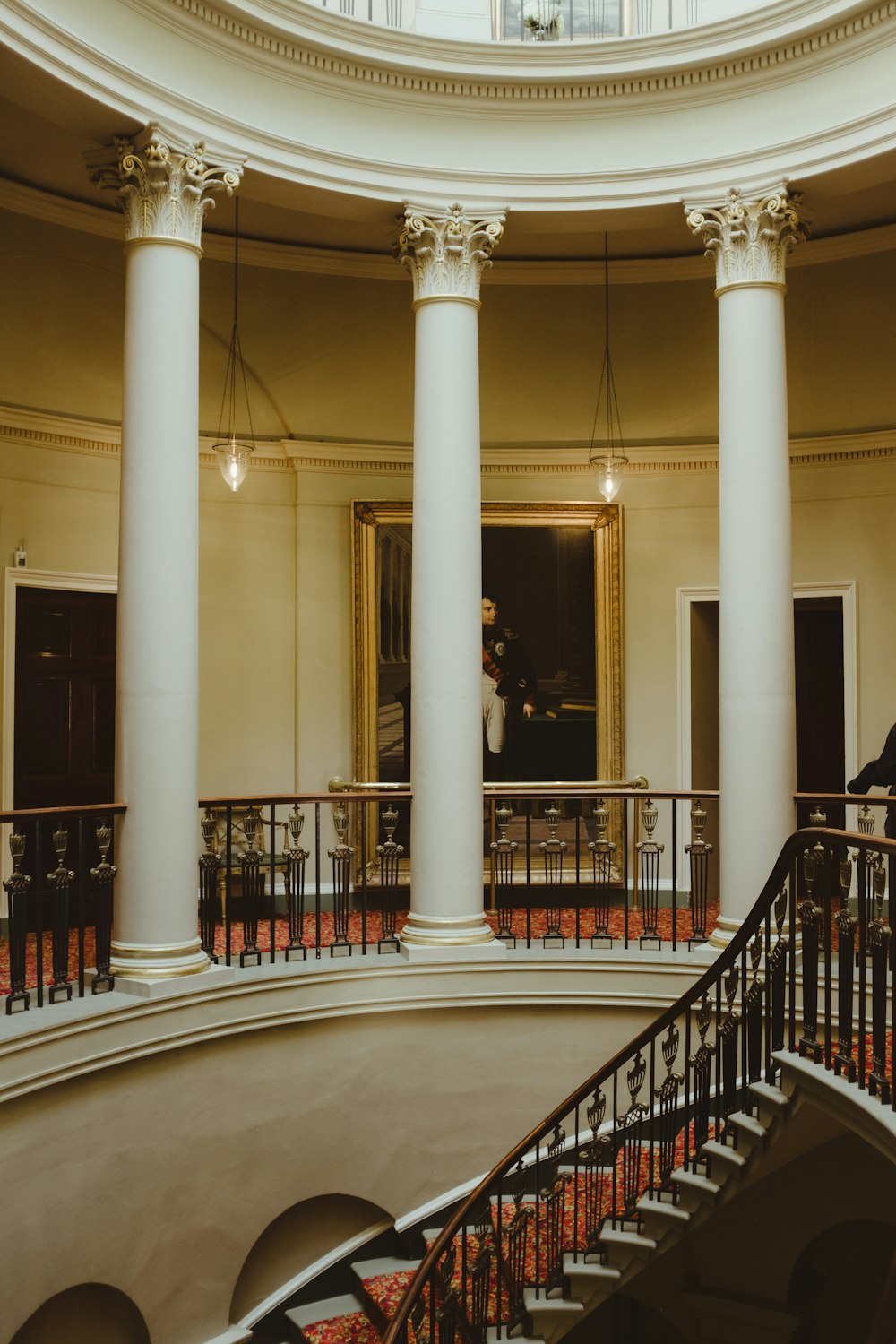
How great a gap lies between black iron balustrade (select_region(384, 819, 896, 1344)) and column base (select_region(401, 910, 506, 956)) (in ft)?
4.15

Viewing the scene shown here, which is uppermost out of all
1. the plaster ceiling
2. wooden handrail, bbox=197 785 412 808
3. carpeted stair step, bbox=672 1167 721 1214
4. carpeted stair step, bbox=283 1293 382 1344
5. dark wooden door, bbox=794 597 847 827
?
the plaster ceiling

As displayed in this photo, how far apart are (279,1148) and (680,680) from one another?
564 centimetres

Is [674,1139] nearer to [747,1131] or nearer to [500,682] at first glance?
[747,1131]

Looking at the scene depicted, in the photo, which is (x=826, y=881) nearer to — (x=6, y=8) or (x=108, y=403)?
(x=6, y=8)

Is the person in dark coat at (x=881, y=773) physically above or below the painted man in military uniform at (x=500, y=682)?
below

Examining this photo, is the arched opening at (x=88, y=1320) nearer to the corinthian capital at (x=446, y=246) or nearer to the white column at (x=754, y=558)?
the white column at (x=754, y=558)

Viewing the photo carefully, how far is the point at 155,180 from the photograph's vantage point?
7195 millimetres

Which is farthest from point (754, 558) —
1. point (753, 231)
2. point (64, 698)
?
point (64, 698)

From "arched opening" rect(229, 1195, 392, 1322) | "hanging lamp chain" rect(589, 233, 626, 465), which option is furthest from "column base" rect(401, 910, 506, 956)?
"hanging lamp chain" rect(589, 233, 626, 465)

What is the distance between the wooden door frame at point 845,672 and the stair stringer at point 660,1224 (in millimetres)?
Answer: 4471

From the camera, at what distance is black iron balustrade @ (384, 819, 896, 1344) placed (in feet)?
17.7

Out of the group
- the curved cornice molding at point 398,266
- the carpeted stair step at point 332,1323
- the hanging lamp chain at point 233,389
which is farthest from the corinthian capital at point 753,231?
the carpeted stair step at point 332,1323

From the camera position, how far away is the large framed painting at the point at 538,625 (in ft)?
35.9

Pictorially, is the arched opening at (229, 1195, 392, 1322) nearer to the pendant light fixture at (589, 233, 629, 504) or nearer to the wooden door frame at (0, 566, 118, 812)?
the wooden door frame at (0, 566, 118, 812)
